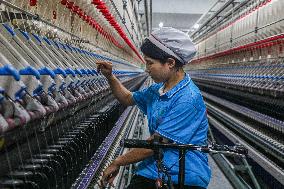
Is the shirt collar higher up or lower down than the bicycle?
higher up

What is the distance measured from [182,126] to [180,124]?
0.02 m

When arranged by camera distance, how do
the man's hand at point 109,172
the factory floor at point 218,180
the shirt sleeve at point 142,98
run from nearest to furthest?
the man's hand at point 109,172 < the shirt sleeve at point 142,98 < the factory floor at point 218,180

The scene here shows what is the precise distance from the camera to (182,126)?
6.98 ft

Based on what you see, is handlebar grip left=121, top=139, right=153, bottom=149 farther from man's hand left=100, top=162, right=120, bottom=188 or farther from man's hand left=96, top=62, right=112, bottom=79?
man's hand left=96, top=62, right=112, bottom=79


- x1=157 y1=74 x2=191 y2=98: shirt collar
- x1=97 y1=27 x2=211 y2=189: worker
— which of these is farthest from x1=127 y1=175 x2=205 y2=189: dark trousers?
x1=157 y1=74 x2=191 y2=98: shirt collar

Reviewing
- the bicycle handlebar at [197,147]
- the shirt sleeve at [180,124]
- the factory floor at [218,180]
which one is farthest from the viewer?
the factory floor at [218,180]

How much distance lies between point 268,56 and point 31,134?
588 centimetres

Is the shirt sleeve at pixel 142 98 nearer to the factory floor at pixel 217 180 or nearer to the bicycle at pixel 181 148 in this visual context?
the bicycle at pixel 181 148

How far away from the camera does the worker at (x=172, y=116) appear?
214 centimetres

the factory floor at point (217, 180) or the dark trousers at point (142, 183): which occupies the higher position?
the dark trousers at point (142, 183)

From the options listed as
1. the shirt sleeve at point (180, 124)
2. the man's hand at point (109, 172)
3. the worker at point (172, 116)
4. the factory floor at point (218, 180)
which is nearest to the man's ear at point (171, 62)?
the worker at point (172, 116)

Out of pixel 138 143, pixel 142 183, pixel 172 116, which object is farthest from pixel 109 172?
pixel 138 143

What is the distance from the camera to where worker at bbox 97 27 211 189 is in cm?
214

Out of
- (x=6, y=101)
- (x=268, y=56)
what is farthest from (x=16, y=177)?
(x=268, y=56)
